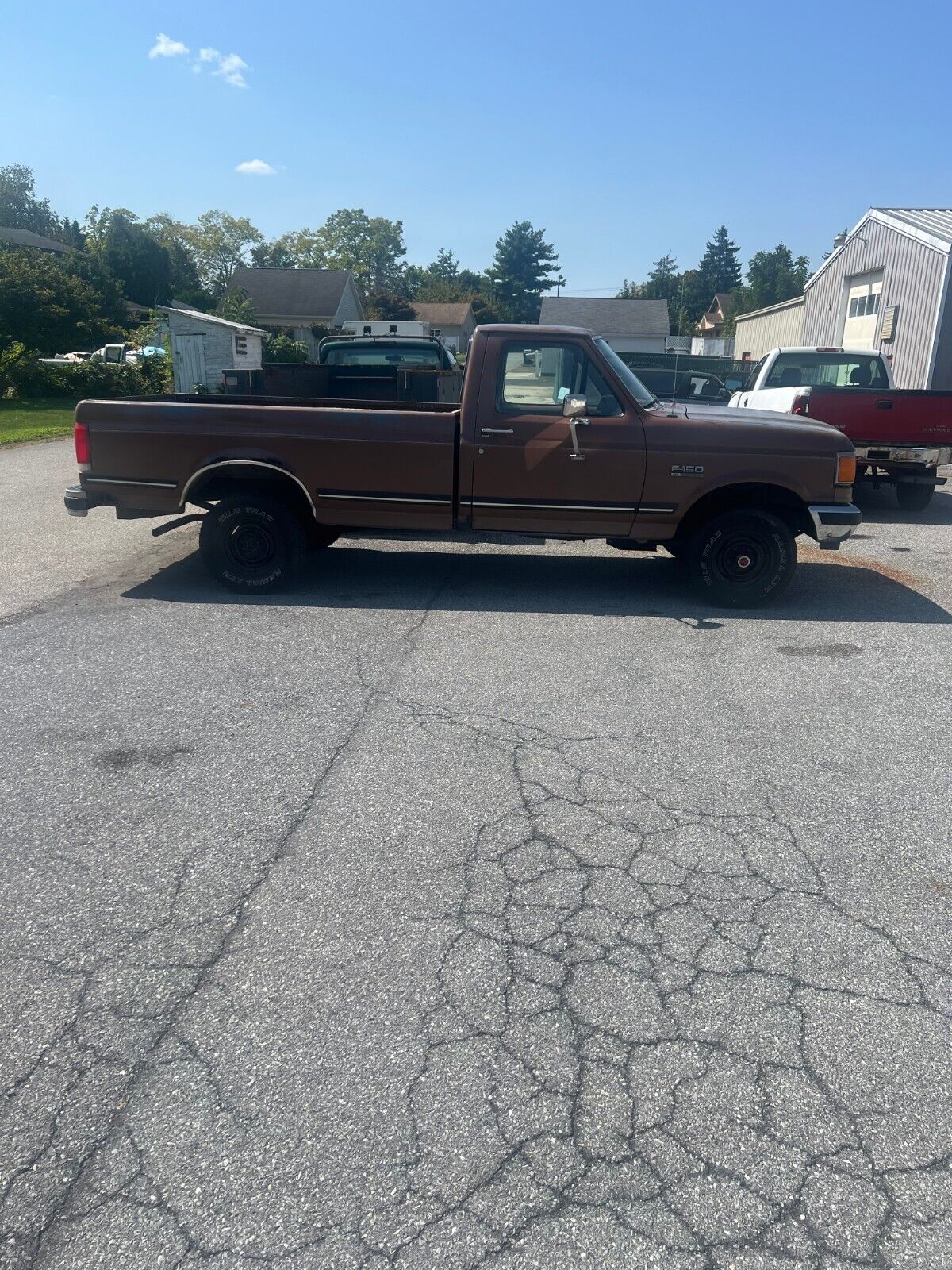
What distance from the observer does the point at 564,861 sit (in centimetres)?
408

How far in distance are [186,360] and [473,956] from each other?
23350 mm

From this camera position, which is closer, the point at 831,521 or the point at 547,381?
the point at 831,521

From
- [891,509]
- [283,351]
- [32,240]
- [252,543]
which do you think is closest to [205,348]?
[283,351]

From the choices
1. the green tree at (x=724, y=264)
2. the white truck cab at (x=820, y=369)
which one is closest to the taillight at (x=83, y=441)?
the white truck cab at (x=820, y=369)

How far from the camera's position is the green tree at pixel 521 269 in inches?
4072

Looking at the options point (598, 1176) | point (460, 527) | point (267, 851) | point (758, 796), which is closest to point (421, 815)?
point (267, 851)

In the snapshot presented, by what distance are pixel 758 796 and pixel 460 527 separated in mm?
4034

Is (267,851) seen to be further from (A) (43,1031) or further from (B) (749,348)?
(B) (749,348)

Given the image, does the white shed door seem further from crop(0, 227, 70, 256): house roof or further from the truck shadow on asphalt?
crop(0, 227, 70, 256): house roof

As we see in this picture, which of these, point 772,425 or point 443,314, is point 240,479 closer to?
point 772,425

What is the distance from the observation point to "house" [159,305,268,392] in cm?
2425

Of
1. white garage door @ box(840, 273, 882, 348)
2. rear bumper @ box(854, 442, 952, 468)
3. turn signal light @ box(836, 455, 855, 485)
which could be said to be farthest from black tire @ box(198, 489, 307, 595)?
white garage door @ box(840, 273, 882, 348)

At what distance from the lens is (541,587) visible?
8.68 metres

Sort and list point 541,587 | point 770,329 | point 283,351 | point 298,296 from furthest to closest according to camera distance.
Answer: point 298,296 → point 283,351 → point 770,329 → point 541,587
